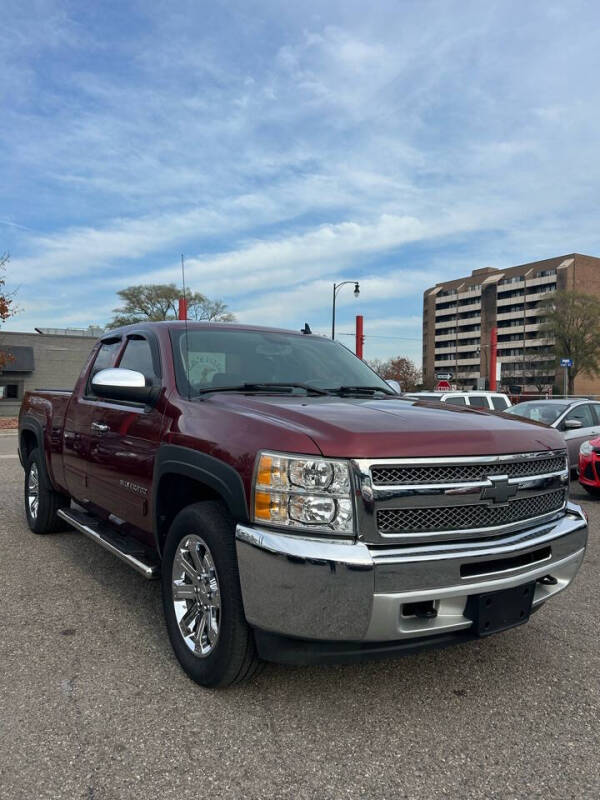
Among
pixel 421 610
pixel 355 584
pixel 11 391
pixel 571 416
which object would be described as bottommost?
pixel 11 391

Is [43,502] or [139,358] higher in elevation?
[139,358]

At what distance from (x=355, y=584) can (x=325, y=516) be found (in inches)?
11.0

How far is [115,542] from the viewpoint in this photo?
3979mm

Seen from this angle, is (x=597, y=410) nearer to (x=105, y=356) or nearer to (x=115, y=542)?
(x=105, y=356)

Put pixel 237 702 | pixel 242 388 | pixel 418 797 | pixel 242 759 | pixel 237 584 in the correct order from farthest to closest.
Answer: pixel 242 388
pixel 237 702
pixel 237 584
pixel 242 759
pixel 418 797

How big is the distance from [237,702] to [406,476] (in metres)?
1.30

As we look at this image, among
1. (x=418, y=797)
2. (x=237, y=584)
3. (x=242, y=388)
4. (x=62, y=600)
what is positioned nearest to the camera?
(x=418, y=797)

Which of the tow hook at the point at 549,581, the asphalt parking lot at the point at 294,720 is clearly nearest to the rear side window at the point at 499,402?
the asphalt parking lot at the point at 294,720

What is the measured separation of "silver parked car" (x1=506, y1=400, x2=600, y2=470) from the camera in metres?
10.1

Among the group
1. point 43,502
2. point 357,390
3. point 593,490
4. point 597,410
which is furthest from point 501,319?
point 357,390

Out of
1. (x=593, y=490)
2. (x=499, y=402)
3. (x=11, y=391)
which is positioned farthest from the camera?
(x=11, y=391)

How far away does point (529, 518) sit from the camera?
3.01 meters

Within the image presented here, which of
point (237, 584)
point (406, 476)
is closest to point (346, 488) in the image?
point (406, 476)

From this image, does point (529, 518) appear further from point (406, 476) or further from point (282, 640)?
point (282, 640)
